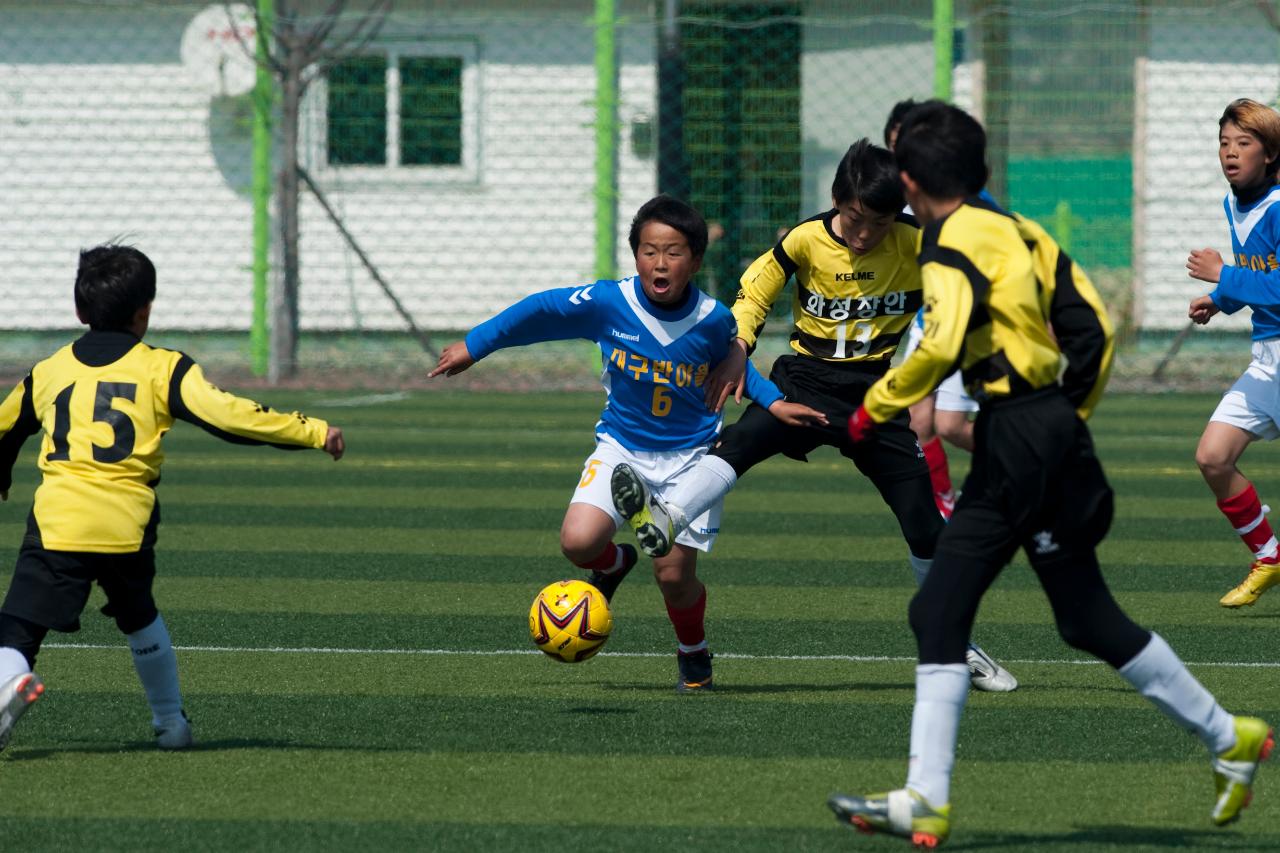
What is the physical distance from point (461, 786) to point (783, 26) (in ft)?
56.5

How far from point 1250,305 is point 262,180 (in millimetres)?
12505

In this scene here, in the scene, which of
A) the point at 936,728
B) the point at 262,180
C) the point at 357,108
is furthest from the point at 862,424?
the point at 357,108

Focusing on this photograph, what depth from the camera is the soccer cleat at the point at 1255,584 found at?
809 centimetres

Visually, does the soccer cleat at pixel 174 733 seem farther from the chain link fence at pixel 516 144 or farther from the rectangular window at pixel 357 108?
the rectangular window at pixel 357 108

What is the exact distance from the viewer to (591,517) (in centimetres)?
643

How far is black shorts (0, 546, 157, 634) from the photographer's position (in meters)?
5.29

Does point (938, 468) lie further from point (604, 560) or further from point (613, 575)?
point (604, 560)

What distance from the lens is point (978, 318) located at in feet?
15.1

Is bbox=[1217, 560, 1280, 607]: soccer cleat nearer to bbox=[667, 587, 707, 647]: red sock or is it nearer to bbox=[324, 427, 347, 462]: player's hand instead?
bbox=[667, 587, 707, 647]: red sock

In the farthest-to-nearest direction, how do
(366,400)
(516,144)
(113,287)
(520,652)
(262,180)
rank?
(516,144)
(262,180)
(366,400)
(520,652)
(113,287)

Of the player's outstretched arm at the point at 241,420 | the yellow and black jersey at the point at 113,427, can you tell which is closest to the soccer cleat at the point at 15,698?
the yellow and black jersey at the point at 113,427

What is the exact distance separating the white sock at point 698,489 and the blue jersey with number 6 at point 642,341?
112 mm

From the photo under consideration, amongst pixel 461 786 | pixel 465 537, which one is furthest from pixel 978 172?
pixel 465 537

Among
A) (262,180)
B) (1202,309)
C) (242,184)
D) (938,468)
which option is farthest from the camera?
(242,184)
